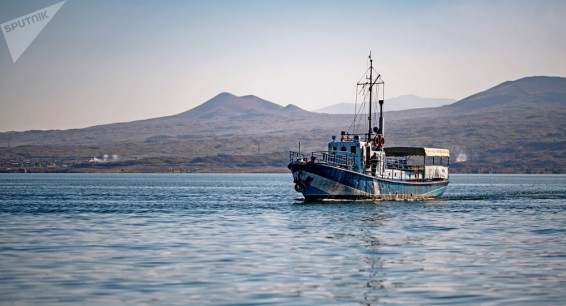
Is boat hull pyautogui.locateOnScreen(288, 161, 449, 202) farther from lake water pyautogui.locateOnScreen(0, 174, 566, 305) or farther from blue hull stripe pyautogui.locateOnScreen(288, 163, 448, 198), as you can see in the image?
lake water pyautogui.locateOnScreen(0, 174, 566, 305)

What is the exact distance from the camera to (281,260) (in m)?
35.4

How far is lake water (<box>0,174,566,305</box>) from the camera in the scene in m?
27.2

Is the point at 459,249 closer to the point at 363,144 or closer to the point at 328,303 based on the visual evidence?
the point at 328,303

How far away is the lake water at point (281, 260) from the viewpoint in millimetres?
27172

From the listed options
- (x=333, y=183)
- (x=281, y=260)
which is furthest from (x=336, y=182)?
(x=281, y=260)

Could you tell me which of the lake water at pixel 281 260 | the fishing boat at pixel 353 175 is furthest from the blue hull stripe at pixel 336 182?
the lake water at pixel 281 260

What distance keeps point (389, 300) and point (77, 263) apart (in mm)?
14669

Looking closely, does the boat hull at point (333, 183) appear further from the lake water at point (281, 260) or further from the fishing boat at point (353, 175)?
the lake water at point (281, 260)

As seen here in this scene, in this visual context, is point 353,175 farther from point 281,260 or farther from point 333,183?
point 281,260

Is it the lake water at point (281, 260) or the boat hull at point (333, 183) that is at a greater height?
the boat hull at point (333, 183)

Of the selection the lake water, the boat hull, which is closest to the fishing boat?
the boat hull

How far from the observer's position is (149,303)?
25672 millimetres

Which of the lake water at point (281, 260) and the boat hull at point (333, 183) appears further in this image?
the boat hull at point (333, 183)

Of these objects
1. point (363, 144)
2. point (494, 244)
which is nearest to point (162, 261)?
point (494, 244)
